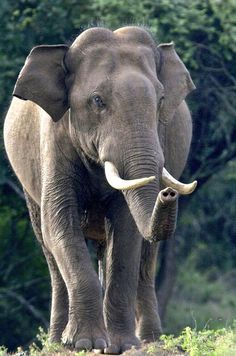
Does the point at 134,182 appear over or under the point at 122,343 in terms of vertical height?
over

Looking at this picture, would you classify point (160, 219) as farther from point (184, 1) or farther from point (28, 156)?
point (184, 1)

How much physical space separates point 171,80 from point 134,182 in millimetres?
1675

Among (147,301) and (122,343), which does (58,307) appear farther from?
(122,343)

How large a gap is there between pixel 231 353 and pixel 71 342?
6.48 feet

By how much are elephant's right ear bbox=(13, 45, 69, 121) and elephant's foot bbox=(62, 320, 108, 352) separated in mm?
1543

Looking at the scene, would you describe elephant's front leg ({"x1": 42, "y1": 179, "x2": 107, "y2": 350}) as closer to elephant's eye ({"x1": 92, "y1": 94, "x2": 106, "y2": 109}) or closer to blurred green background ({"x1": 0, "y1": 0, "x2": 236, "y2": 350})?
elephant's eye ({"x1": 92, "y1": 94, "x2": 106, "y2": 109})

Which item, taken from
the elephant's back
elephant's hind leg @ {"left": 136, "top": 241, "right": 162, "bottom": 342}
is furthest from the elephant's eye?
elephant's hind leg @ {"left": 136, "top": 241, "right": 162, "bottom": 342}

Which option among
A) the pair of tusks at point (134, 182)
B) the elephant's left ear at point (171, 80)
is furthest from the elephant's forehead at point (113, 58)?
the pair of tusks at point (134, 182)

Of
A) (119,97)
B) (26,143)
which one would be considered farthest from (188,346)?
(26,143)

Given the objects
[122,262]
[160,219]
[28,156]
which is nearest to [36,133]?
[28,156]

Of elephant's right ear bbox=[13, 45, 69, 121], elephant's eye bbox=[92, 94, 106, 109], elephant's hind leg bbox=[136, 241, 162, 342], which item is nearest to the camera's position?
elephant's eye bbox=[92, 94, 106, 109]

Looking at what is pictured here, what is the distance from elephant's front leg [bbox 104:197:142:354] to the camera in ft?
41.7

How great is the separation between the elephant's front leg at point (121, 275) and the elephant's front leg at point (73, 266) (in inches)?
10.5

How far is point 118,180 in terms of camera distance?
12031 millimetres
